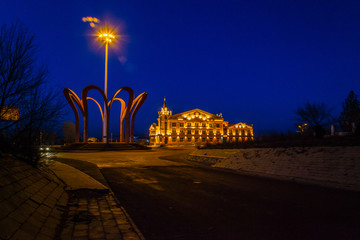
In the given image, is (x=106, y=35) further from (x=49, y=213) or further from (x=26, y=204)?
(x=26, y=204)

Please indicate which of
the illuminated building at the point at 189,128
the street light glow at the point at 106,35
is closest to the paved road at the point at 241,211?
the street light glow at the point at 106,35

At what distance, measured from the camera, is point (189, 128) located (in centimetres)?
9094

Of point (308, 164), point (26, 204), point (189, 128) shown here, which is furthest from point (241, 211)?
point (189, 128)

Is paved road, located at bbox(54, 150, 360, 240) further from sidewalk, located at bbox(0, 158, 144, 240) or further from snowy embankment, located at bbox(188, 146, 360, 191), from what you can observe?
snowy embankment, located at bbox(188, 146, 360, 191)

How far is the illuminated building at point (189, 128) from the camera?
88.9 meters

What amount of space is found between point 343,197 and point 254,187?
3.23 metres

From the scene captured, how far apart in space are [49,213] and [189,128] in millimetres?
85082

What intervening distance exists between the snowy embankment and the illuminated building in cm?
6918

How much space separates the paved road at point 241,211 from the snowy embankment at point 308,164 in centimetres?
132

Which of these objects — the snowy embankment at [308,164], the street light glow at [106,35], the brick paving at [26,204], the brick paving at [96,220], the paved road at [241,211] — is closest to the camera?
the brick paving at [26,204]

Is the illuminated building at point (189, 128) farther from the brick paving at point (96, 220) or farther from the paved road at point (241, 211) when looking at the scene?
the brick paving at point (96, 220)

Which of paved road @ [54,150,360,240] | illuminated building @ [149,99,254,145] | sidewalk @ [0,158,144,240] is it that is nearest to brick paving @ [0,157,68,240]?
sidewalk @ [0,158,144,240]

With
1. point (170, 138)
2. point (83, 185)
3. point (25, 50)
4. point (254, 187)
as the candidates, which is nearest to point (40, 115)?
point (25, 50)

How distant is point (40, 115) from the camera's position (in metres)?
8.37
